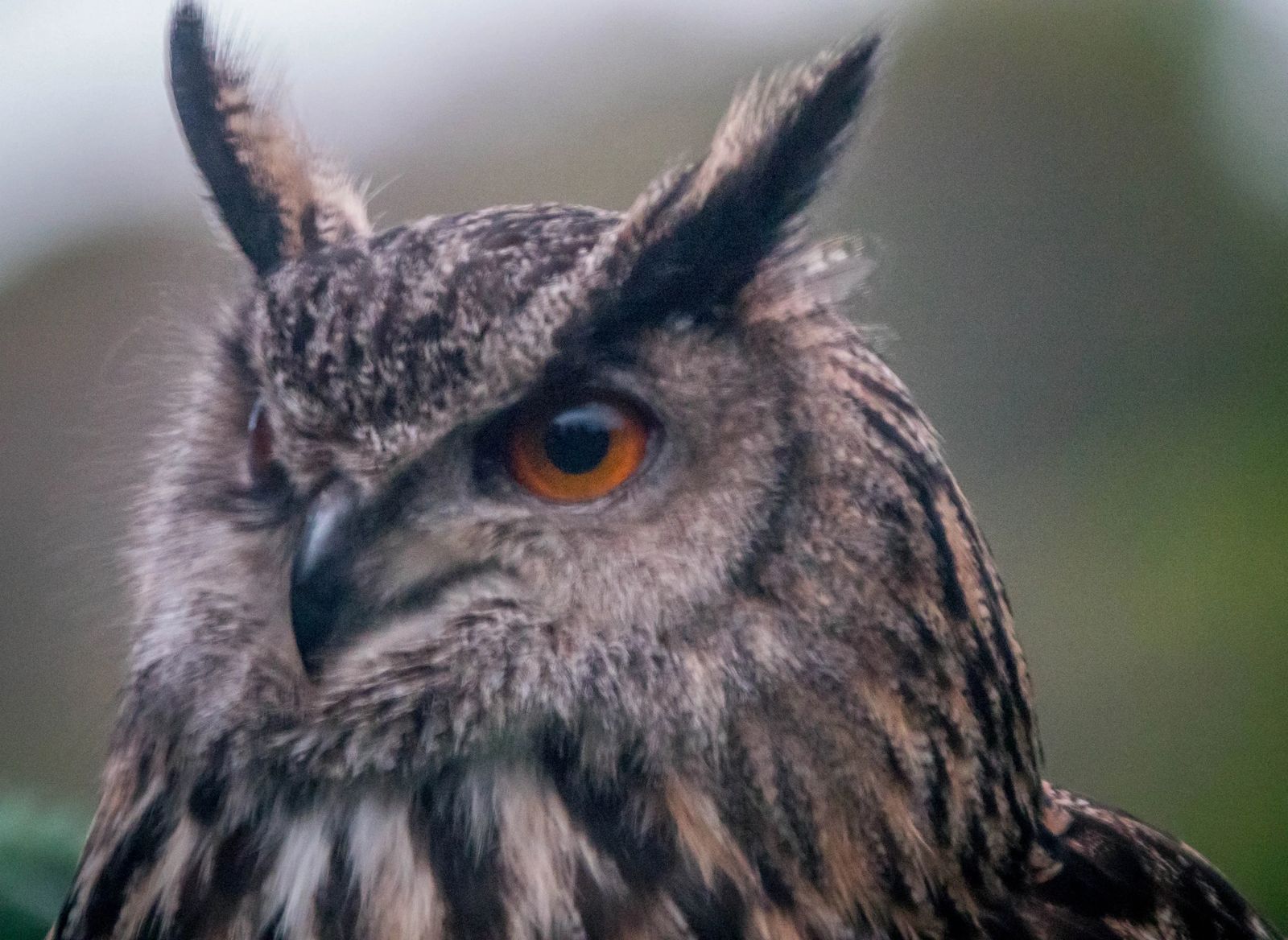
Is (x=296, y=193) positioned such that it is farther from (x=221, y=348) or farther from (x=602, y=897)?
(x=602, y=897)

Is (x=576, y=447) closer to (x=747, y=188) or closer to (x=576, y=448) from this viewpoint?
(x=576, y=448)

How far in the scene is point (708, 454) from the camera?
69 cm

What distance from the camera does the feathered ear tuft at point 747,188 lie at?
693mm

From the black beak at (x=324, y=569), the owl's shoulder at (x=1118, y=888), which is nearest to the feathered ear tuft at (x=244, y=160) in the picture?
the black beak at (x=324, y=569)

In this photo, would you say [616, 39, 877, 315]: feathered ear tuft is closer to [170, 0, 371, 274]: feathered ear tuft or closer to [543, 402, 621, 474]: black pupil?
[543, 402, 621, 474]: black pupil

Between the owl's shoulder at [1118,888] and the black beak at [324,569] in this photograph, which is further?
the owl's shoulder at [1118,888]

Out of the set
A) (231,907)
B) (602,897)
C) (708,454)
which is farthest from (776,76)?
(231,907)

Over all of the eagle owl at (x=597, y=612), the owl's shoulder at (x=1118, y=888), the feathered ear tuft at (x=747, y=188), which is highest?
the feathered ear tuft at (x=747, y=188)

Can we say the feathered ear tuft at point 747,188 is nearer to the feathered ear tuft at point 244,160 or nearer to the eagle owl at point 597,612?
the eagle owl at point 597,612

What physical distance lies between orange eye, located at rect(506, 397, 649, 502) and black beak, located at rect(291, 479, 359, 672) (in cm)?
12

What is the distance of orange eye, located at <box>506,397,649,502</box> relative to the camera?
688 millimetres

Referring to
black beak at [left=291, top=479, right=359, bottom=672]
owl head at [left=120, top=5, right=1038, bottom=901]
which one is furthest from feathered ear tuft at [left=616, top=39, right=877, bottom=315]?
black beak at [left=291, top=479, right=359, bottom=672]

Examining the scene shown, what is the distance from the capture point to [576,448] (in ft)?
2.26

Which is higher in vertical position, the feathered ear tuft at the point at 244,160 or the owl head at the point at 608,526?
the feathered ear tuft at the point at 244,160
